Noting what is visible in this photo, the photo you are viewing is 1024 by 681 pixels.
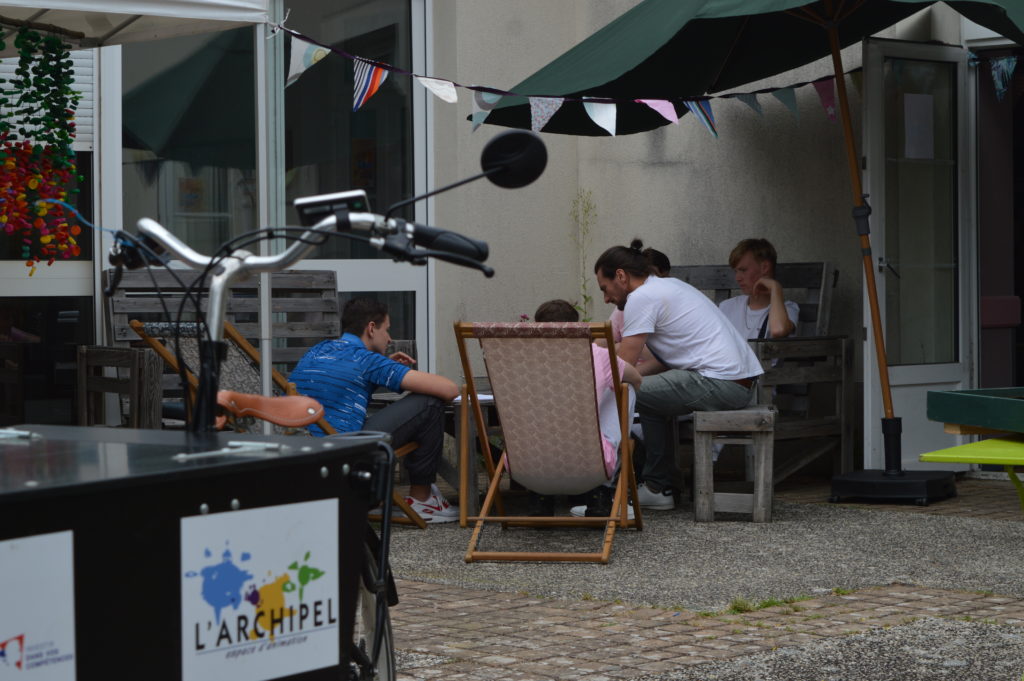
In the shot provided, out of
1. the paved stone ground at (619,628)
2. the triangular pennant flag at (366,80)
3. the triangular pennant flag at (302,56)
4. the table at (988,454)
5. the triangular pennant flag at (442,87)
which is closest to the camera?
the table at (988,454)

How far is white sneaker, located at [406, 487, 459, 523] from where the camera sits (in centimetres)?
654

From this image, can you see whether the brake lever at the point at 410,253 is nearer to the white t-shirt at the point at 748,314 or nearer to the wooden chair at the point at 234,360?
the wooden chair at the point at 234,360

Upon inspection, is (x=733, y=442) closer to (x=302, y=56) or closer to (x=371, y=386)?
(x=371, y=386)

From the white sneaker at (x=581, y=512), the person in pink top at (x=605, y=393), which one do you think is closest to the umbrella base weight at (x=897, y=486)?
the white sneaker at (x=581, y=512)

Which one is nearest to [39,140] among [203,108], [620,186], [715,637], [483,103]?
[203,108]

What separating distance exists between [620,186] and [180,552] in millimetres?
7000

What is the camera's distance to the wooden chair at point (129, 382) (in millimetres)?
5734

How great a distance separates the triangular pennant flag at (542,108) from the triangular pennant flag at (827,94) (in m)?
1.96

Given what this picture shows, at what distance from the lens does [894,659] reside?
12.8 feet

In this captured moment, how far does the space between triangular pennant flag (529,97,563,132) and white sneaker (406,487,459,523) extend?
6.15ft

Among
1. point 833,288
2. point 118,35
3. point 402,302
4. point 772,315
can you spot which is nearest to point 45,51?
point 118,35

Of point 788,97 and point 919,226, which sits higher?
point 788,97

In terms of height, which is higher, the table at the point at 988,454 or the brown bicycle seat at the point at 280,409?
the brown bicycle seat at the point at 280,409

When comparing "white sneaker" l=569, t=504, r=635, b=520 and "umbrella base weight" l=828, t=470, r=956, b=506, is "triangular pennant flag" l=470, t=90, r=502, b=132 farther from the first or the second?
"umbrella base weight" l=828, t=470, r=956, b=506
